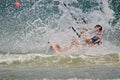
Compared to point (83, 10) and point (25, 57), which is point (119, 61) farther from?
point (25, 57)

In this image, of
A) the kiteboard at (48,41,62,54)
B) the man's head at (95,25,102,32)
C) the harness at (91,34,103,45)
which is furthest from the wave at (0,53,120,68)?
the man's head at (95,25,102,32)

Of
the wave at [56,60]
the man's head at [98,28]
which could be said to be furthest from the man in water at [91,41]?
the wave at [56,60]

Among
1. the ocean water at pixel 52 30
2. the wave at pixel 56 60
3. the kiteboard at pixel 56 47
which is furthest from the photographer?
the kiteboard at pixel 56 47

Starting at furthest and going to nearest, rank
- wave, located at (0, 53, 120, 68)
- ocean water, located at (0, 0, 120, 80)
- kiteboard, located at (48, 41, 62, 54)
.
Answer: kiteboard, located at (48, 41, 62, 54) → ocean water, located at (0, 0, 120, 80) → wave, located at (0, 53, 120, 68)

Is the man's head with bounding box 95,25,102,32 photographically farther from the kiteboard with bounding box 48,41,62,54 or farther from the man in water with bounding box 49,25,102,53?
the kiteboard with bounding box 48,41,62,54

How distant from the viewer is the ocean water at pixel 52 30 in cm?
575

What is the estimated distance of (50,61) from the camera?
5633 mm

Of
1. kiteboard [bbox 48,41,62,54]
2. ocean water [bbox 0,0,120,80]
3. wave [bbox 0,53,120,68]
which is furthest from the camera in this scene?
kiteboard [bbox 48,41,62,54]

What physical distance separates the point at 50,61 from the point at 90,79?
128 centimetres

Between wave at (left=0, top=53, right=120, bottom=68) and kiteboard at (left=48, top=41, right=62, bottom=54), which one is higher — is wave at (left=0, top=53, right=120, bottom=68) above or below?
below

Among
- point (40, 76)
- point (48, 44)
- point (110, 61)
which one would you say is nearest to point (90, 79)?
point (40, 76)

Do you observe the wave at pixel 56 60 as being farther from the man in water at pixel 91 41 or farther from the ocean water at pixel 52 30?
the man in water at pixel 91 41

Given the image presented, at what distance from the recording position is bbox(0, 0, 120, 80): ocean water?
18.9ft

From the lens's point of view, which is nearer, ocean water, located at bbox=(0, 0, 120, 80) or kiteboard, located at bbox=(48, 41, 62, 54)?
ocean water, located at bbox=(0, 0, 120, 80)
